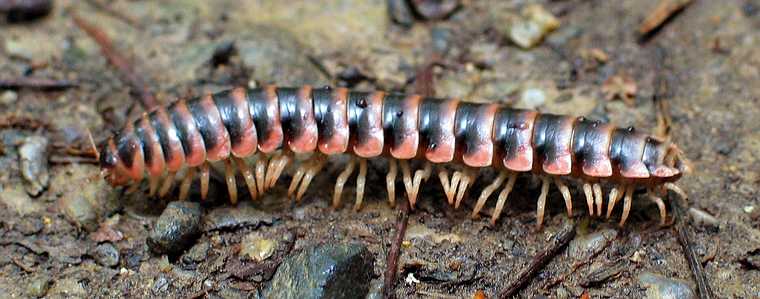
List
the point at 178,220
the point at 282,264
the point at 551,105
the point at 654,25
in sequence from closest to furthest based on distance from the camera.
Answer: the point at 282,264
the point at 178,220
the point at 551,105
the point at 654,25

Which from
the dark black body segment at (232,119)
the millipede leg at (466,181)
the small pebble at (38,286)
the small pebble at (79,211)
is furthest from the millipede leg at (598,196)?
the small pebble at (38,286)

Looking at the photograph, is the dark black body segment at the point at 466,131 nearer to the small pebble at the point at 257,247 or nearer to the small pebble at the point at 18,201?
the small pebble at the point at 257,247

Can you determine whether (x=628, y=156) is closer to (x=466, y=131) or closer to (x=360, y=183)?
(x=466, y=131)

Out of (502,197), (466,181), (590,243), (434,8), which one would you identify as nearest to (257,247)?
(466,181)

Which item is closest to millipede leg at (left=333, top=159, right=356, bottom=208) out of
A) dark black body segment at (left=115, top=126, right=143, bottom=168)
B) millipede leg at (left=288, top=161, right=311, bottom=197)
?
millipede leg at (left=288, top=161, right=311, bottom=197)

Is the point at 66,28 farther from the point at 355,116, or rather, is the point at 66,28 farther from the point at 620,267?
the point at 620,267

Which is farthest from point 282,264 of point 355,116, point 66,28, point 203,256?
point 66,28
